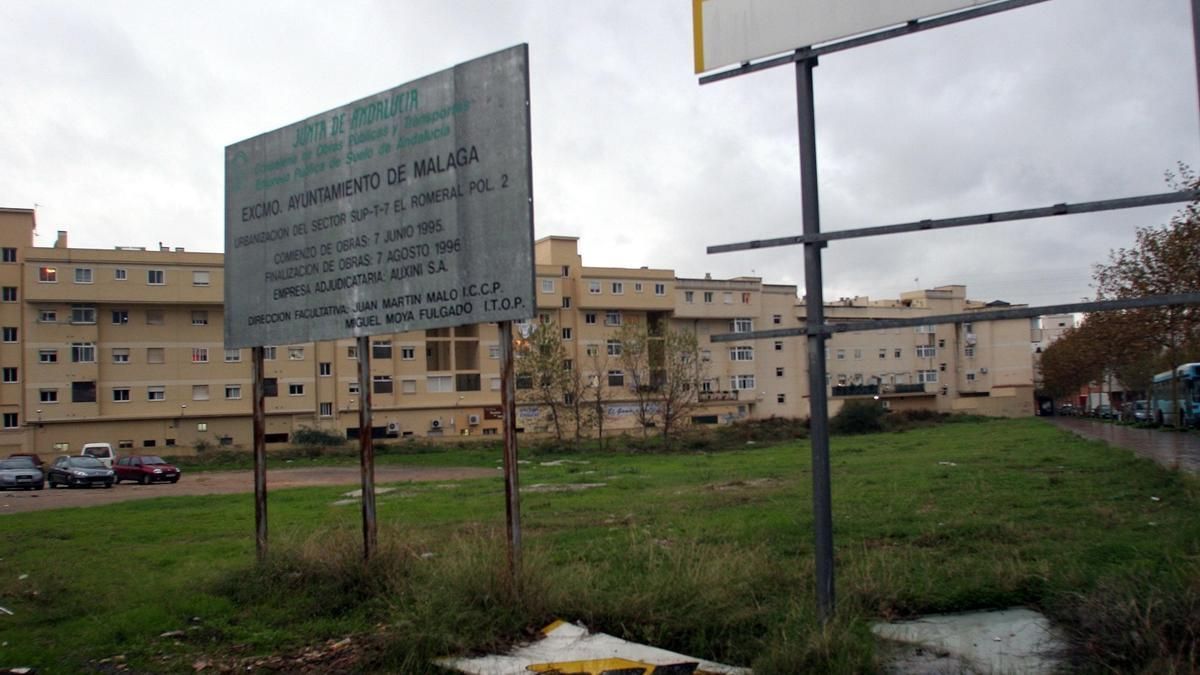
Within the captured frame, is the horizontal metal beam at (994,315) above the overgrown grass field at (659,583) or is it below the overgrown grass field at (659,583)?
above

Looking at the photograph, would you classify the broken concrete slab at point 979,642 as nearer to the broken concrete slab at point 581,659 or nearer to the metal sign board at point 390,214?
the broken concrete slab at point 581,659

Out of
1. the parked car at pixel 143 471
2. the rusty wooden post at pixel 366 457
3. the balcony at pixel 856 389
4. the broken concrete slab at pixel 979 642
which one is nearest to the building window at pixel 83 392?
the parked car at pixel 143 471

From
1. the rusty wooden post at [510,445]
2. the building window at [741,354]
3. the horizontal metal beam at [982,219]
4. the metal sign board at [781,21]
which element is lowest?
the rusty wooden post at [510,445]

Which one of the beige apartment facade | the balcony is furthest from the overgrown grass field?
the balcony

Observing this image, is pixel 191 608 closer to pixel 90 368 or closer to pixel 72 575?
pixel 72 575

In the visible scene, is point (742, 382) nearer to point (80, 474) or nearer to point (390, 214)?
point (80, 474)

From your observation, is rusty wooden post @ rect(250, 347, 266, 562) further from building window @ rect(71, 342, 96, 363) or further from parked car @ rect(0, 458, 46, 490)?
building window @ rect(71, 342, 96, 363)

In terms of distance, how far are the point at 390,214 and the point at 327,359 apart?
2369 inches

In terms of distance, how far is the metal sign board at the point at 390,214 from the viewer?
313 inches

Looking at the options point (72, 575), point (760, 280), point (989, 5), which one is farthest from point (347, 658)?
point (760, 280)

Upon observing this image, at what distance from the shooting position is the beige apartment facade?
59.2 m

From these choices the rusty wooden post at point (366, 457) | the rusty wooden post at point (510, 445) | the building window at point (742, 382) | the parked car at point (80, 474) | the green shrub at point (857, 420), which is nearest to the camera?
the rusty wooden post at point (510, 445)

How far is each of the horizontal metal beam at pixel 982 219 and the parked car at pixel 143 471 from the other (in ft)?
126

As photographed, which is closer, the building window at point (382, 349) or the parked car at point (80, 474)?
the parked car at point (80, 474)
